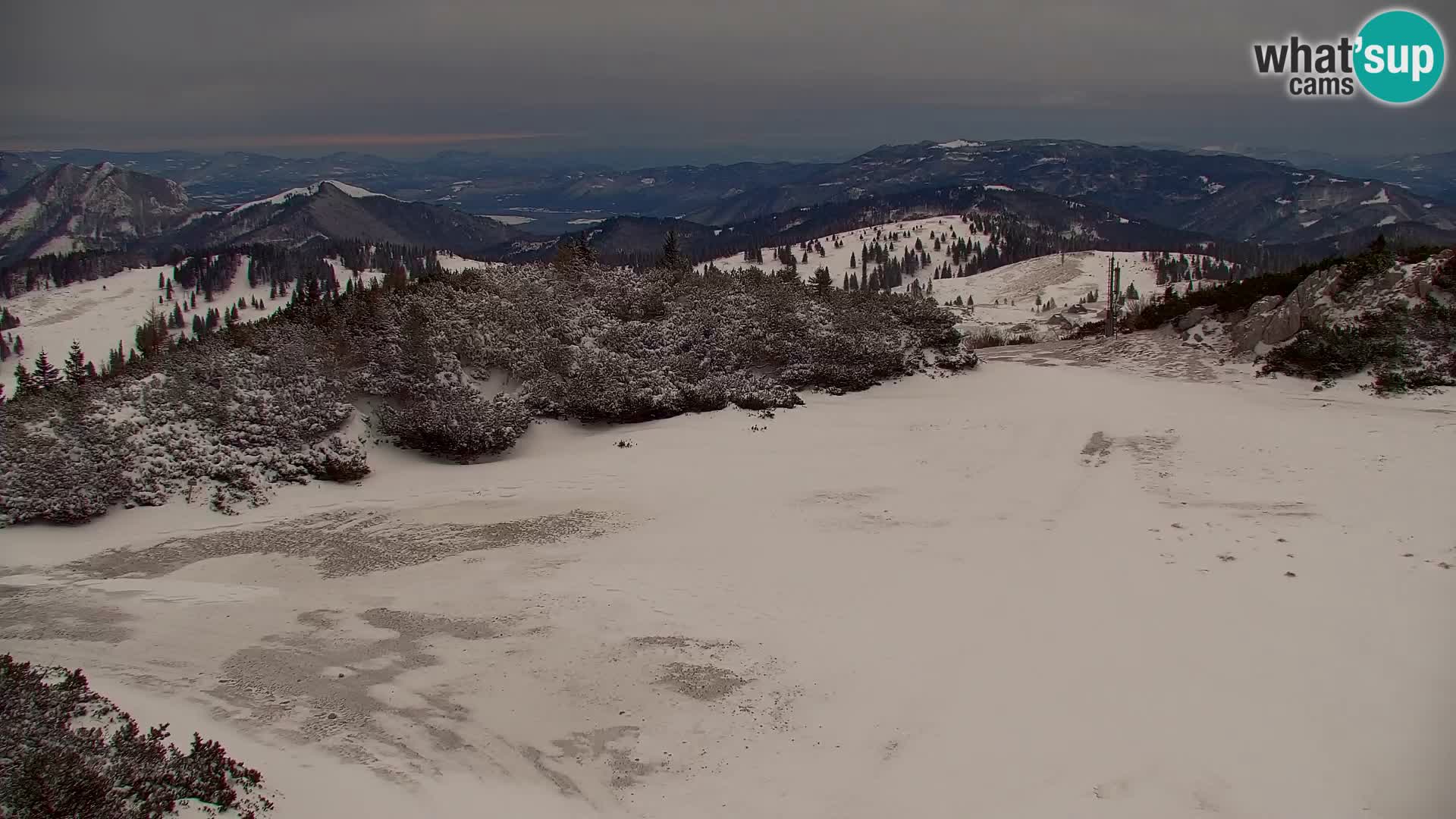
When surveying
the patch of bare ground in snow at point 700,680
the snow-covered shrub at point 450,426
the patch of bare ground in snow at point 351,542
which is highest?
the snow-covered shrub at point 450,426

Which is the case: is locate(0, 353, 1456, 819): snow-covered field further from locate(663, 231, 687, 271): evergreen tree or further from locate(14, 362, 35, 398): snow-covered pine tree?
locate(663, 231, 687, 271): evergreen tree

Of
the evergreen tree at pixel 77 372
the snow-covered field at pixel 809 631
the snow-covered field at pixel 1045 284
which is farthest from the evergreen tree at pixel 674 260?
the snow-covered field at pixel 1045 284

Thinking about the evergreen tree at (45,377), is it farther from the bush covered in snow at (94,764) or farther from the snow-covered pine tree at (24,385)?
the bush covered in snow at (94,764)

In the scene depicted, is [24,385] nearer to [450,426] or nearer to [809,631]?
[450,426]

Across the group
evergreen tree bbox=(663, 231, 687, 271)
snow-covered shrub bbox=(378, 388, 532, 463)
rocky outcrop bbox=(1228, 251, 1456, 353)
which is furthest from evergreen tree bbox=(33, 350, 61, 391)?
rocky outcrop bbox=(1228, 251, 1456, 353)

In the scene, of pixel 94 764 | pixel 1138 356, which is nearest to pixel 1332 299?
pixel 1138 356

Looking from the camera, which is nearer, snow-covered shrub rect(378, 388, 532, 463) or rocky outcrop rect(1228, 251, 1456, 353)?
snow-covered shrub rect(378, 388, 532, 463)
